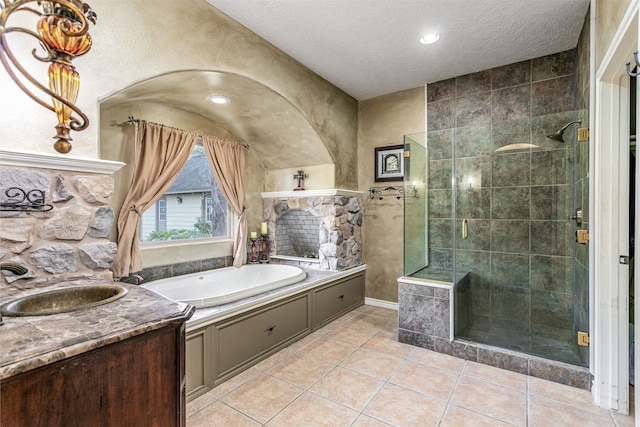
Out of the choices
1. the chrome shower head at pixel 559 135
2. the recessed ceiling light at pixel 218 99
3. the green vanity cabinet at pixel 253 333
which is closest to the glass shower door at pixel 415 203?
the green vanity cabinet at pixel 253 333

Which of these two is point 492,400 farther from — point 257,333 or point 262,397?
point 257,333

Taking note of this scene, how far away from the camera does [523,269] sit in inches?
111

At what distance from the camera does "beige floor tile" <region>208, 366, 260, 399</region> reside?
6.75 ft

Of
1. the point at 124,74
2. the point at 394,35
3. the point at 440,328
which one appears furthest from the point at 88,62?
the point at 440,328

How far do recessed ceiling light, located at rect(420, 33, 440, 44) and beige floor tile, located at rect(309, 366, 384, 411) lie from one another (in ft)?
9.15

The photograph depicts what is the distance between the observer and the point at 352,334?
302 cm

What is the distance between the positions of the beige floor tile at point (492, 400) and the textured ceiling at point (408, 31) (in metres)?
2.72

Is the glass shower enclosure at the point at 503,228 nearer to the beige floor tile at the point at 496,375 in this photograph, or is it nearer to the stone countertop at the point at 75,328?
the beige floor tile at the point at 496,375

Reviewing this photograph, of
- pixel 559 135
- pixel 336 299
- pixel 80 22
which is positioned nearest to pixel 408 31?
pixel 559 135

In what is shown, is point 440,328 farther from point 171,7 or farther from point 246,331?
point 171,7

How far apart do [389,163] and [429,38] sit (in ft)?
4.92

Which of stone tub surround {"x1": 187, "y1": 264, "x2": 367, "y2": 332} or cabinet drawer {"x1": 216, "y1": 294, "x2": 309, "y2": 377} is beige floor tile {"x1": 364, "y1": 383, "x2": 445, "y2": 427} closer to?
cabinet drawer {"x1": 216, "y1": 294, "x2": 309, "y2": 377}

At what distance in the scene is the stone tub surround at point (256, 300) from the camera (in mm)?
2057

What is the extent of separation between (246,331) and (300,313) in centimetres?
67
